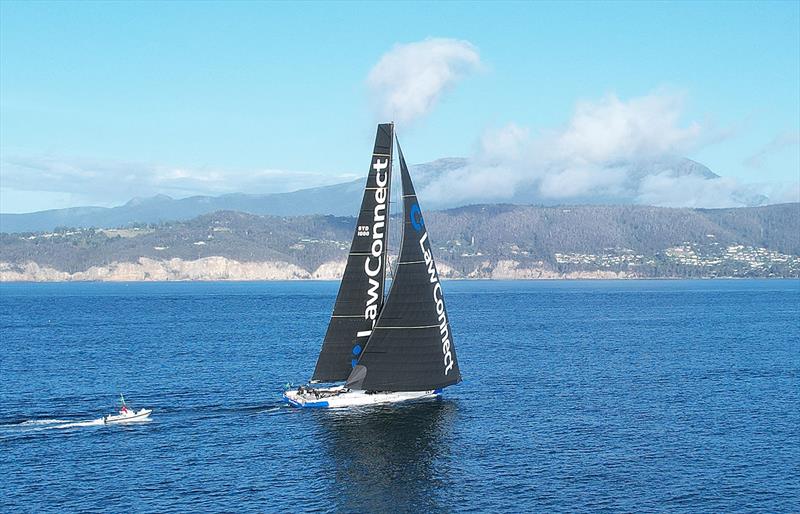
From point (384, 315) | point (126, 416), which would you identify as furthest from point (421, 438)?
point (126, 416)

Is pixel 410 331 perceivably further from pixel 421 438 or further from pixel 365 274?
pixel 421 438

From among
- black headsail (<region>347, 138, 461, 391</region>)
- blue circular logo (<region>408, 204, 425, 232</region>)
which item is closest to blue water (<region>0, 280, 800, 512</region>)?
black headsail (<region>347, 138, 461, 391</region>)

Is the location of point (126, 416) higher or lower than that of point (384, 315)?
lower

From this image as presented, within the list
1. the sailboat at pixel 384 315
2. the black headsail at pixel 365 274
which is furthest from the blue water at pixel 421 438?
the black headsail at pixel 365 274

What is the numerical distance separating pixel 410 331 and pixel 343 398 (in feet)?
26.9

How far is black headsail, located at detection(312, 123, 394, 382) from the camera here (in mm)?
73062

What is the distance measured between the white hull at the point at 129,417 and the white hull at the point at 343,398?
1219cm

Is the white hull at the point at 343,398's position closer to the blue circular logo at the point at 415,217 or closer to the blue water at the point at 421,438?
Answer: the blue water at the point at 421,438

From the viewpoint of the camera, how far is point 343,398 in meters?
75.9

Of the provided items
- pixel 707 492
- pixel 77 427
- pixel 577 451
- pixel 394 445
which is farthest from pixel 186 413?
pixel 707 492

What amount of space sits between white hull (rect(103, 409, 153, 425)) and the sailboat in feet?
44.5

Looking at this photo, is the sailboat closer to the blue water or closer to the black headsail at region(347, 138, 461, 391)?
the black headsail at region(347, 138, 461, 391)

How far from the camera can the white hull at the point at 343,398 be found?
2985 inches

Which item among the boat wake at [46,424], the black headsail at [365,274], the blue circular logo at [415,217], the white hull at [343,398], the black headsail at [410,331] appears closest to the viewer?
the boat wake at [46,424]
